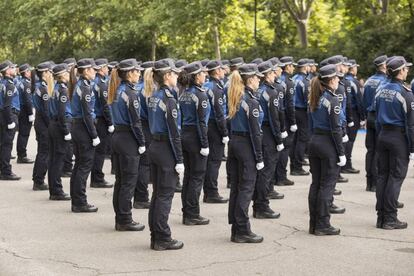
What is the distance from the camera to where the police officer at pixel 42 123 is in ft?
48.6

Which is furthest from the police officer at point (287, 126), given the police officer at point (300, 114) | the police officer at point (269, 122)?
the police officer at point (269, 122)

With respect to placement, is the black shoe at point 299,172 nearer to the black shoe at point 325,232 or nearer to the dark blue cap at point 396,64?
the dark blue cap at point 396,64

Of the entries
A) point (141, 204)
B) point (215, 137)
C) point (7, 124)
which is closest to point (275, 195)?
point (215, 137)

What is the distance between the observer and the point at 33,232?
37.5 feet

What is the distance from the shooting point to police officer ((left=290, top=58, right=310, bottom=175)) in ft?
53.7

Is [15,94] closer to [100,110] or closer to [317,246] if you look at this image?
[100,110]

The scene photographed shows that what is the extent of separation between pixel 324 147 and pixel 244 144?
103 centimetres

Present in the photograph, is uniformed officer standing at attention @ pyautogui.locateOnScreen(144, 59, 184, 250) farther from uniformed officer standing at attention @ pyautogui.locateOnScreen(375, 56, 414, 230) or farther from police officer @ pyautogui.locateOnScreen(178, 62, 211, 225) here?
uniformed officer standing at attention @ pyautogui.locateOnScreen(375, 56, 414, 230)

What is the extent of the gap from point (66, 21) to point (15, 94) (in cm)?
2626

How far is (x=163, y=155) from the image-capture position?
1041cm

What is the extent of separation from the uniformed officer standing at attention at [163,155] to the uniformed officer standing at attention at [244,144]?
0.74 metres

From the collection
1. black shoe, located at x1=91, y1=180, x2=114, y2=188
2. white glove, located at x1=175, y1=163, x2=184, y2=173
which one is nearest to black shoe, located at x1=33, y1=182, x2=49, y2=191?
black shoe, located at x1=91, y1=180, x2=114, y2=188

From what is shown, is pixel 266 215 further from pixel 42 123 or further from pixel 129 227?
pixel 42 123

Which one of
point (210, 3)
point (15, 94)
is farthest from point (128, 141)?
point (210, 3)
